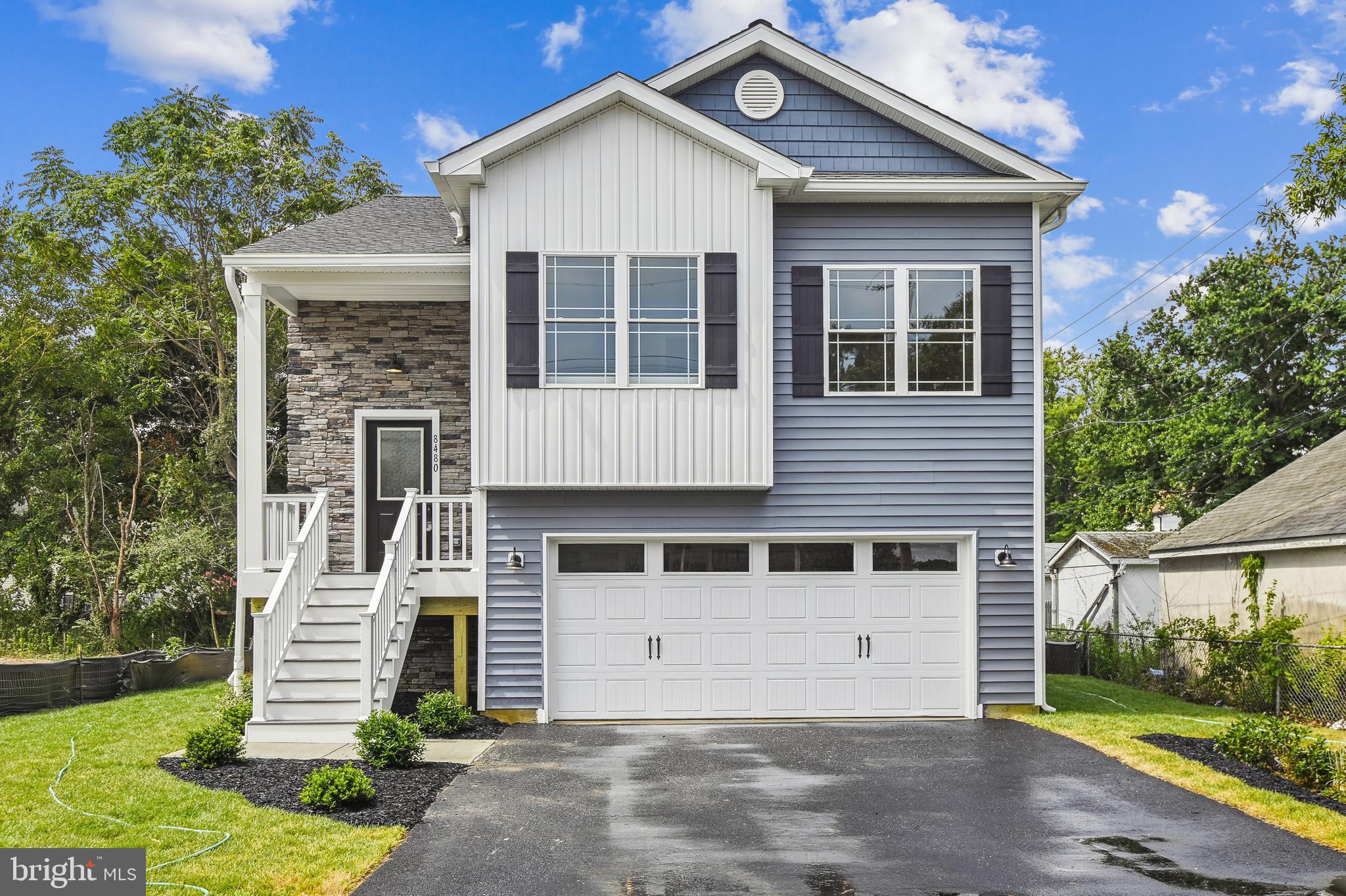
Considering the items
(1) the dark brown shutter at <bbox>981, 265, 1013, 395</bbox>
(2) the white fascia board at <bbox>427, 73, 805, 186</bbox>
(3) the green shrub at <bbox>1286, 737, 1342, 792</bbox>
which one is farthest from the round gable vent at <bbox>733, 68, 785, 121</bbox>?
(3) the green shrub at <bbox>1286, 737, 1342, 792</bbox>

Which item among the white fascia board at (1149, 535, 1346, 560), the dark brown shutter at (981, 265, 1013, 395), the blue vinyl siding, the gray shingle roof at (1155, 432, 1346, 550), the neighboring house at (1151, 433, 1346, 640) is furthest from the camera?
the gray shingle roof at (1155, 432, 1346, 550)

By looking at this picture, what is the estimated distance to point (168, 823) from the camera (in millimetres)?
7008

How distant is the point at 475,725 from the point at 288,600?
225 cm

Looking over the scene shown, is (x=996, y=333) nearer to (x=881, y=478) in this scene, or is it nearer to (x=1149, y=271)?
(x=881, y=478)

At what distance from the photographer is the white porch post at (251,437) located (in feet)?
Answer: 40.3

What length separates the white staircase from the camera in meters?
10.3

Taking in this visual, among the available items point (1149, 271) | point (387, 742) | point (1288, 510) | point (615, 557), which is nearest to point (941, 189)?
point (615, 557)

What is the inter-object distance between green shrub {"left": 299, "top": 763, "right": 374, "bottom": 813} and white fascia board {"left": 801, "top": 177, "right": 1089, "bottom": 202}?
756 cm

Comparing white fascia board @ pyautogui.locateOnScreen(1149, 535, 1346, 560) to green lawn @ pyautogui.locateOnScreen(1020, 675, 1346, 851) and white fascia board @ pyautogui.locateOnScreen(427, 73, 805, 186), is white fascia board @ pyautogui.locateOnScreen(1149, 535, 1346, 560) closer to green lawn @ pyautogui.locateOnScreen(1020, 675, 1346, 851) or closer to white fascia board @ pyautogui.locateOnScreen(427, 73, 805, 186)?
green lawn @ pyautogui.locateOnScreen(1020, 675, 1346, 851)

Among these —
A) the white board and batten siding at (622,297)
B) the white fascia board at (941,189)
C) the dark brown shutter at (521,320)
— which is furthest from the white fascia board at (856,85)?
the dark brown shutter at (521,320)

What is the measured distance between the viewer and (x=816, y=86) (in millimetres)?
12750

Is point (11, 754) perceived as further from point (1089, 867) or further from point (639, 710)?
point (1089, 867)

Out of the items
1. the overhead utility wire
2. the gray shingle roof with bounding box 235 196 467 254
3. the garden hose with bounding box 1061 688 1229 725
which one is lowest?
the garden hose with bounding box 1061 688 1229 725

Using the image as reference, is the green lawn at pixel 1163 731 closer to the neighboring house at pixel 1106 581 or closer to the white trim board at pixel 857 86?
the neighboring house at pixel 1106 581
